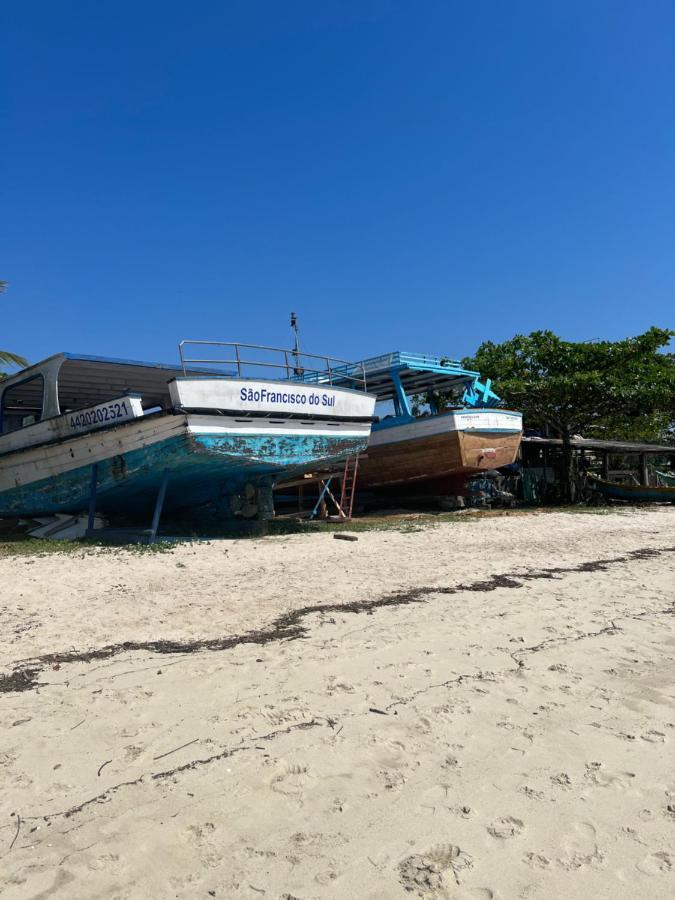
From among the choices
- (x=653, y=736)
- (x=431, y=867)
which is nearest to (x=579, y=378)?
(x=653, y=736)

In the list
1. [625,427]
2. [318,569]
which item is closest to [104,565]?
[318,569]

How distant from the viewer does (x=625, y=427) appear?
24031 mm

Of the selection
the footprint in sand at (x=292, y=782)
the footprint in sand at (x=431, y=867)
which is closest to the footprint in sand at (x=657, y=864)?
the footprint in sand at (x=431, y=867)

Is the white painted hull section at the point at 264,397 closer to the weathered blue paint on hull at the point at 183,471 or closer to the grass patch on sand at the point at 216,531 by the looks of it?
the weathered blue paint on hull at the point at 183,471

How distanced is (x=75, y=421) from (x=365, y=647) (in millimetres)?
7936

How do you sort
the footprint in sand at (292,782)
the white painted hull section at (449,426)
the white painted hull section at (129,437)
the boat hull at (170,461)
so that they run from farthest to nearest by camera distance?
the white painted hull section at (449,426), the boat hull at (170,461), the white painted hull section at (129,437), the footprint in sand at (292,782)

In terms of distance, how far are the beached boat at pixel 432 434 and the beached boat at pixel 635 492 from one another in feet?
20.4

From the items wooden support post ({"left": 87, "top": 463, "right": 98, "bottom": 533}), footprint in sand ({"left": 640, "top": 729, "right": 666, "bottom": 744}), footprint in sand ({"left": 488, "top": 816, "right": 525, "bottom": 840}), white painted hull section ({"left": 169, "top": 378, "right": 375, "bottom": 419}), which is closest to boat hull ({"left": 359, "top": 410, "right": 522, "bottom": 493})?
white painted hull section ({"left": 169, "top": 378, "right": 375, "bottom": 419})

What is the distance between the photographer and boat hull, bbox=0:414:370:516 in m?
9.72

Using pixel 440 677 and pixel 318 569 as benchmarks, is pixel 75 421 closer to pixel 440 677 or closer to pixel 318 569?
pixel 318 569

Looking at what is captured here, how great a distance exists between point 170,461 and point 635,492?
1749 cm

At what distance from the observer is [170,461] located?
9781 mm

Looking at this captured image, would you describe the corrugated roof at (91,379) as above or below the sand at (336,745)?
above

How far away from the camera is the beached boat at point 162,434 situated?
384 inches
